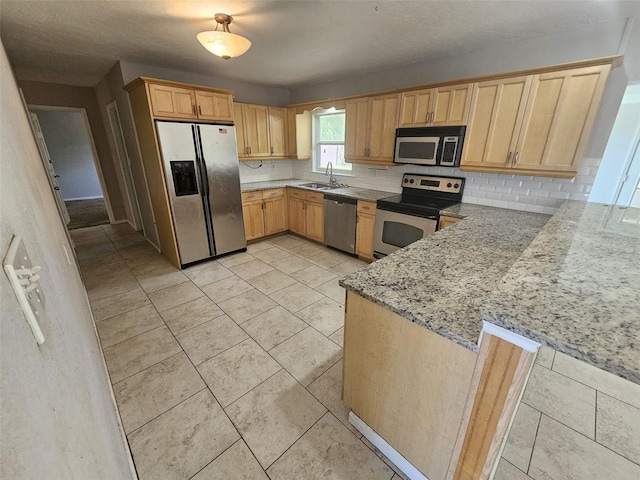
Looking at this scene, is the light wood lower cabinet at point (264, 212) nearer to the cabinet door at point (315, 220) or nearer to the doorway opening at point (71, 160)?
the cabinet door at point (315, 220)

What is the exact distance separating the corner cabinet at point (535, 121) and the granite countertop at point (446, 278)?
31.4 inches

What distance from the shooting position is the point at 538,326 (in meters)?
0.73

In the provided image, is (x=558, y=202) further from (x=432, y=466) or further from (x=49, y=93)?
(x=49, y=93)

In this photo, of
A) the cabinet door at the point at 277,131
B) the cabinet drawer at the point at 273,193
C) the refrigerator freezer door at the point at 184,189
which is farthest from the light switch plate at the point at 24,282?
the cabinet door at the point at 277,131

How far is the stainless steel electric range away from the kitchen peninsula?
124cm

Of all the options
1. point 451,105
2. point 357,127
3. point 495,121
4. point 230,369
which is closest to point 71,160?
point 357,127

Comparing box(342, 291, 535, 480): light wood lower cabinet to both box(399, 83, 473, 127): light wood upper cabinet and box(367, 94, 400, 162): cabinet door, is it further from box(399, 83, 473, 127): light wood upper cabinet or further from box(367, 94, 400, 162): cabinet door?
box(367, 94, 400, 162): cabinet door

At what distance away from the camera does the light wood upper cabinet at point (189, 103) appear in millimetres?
2912

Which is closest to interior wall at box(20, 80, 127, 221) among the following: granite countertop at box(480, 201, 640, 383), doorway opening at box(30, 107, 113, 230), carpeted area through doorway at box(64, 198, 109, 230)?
carpeted area through doorway at box(64, 198, 109, 230)

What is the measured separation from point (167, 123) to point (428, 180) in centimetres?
313

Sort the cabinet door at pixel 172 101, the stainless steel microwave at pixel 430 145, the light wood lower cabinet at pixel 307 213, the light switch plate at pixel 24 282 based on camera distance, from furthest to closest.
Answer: the light wood lower cabinet at pixel 307 213, the cabinet door at pixel 172 101, the stainless steel microwave at pixel 430 145, the light switch plate at pixel 24 282

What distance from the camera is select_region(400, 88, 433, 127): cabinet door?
9.50 feet

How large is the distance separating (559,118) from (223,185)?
358 cm

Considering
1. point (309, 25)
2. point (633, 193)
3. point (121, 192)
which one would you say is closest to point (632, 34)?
point (633, 193)
